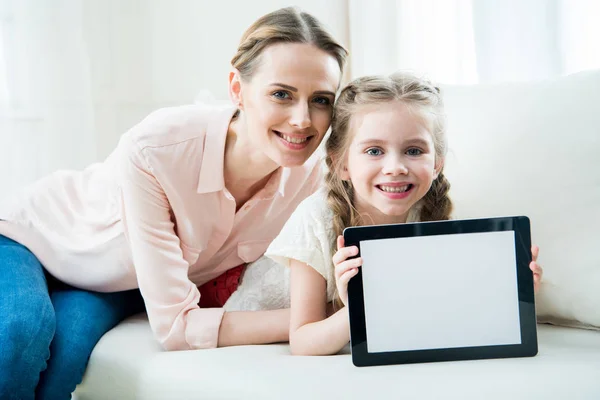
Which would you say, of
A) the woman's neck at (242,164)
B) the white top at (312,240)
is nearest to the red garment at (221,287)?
the woman's neck at (242,164)

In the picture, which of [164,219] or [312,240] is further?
[164,219]

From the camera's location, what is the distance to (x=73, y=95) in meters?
2.37

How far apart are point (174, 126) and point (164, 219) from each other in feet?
0.62

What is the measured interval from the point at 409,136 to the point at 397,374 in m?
0.39

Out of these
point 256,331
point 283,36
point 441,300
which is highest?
point 283,36

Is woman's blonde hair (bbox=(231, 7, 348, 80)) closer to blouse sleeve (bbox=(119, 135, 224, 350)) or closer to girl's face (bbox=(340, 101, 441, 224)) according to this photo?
girl's face (bbox=(340, 101, 441, 224))

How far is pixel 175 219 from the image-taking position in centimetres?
146

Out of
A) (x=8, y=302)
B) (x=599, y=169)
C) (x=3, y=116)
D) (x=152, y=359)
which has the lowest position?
(x=152, y=359)

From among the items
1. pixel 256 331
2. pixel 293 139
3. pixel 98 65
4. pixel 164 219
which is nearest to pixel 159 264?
pixel 164 219

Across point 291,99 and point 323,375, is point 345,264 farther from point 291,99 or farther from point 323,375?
point 291,99

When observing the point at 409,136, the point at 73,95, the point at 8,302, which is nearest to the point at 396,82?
the point at 409,136

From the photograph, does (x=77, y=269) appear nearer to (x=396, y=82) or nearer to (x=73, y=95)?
(x=396, y=82)

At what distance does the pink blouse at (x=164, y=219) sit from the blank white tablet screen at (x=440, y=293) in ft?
1.23

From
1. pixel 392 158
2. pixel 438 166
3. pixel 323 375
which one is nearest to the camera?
pixel 323 375
